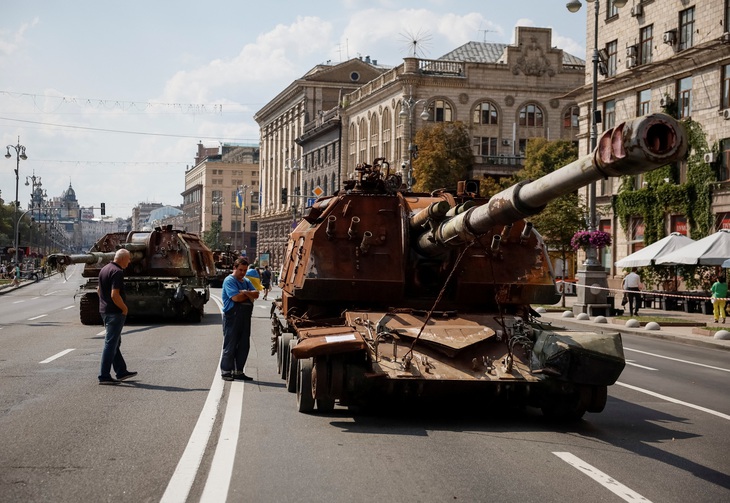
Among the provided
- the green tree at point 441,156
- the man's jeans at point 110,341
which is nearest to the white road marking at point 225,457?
the man's jeans at point 110,341

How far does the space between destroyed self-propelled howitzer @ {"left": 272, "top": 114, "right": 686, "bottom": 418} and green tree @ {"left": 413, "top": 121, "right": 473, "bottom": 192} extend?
140 feet

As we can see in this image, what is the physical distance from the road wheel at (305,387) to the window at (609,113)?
1463 inches

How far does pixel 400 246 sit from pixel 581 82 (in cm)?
6247

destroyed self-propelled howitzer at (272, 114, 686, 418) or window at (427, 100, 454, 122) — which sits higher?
window at (427, 100, 454, 122)

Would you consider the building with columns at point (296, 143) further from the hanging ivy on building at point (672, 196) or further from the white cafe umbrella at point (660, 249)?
the white cafe umbrella at point (660, 249)

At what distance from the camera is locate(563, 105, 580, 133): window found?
229 ft

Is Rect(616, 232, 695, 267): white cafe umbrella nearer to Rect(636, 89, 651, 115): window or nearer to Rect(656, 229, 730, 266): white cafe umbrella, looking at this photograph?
Rect(656, 229, 730, 266): white cafe umbrella

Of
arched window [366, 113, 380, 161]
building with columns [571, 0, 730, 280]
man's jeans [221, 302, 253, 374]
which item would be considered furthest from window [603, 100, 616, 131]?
man's jeans [221, 302, 253, 374]

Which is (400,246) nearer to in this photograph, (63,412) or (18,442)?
(63,412)

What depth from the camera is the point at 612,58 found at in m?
45.5

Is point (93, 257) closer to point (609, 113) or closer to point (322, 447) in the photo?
point (322, 447)

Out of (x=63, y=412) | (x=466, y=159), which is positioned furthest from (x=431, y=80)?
(x=63, y=412)

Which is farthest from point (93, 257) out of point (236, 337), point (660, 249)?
point (660, 249)

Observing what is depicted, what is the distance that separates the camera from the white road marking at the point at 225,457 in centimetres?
662
